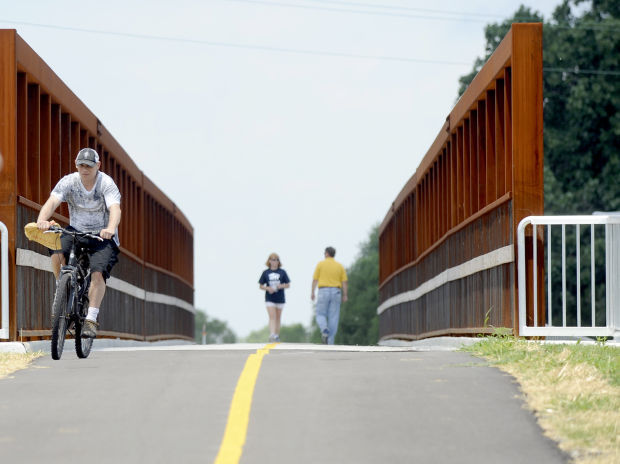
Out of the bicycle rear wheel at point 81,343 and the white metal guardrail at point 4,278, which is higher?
the white metal guardrail at point 4,278

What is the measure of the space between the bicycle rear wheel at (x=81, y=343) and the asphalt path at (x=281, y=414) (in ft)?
3.30

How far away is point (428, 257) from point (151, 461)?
16.7 meters

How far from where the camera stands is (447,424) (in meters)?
8.14

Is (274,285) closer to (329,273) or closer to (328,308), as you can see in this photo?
(328,308)

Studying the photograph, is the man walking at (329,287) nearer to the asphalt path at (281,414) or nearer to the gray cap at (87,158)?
the gray cap at (87,158)

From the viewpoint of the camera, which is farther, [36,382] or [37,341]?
[37,341]

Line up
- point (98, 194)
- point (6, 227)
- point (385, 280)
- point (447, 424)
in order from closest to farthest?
point (447, 424), point (98, 194), point (6, 227), point (385, 280)

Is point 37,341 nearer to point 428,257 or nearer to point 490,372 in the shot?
point 490,372

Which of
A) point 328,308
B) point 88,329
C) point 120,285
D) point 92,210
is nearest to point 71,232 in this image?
point 92,210

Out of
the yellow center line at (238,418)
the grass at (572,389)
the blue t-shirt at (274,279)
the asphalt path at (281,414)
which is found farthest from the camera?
the blue t-shirt at (274,279)

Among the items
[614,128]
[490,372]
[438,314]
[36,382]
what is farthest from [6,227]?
[614,128]

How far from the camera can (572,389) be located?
9.10 m

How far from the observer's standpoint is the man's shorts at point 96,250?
39.8ft

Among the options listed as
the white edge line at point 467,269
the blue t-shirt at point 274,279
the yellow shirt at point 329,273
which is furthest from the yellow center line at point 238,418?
the blue t-shirt at point 274,279
